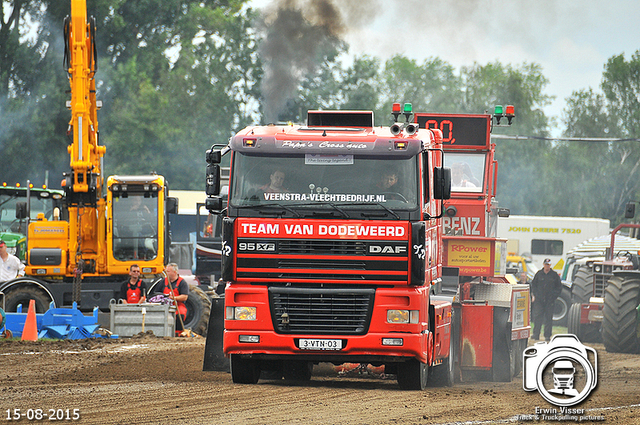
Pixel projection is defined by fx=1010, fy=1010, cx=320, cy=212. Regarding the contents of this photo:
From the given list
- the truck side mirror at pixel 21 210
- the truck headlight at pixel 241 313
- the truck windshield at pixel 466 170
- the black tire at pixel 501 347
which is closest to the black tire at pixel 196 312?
the truck side mirror at pixel 21 210

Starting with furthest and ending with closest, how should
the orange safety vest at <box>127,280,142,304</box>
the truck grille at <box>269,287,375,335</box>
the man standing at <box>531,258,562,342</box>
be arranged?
the man standing at <box>531,258,562,342</box> < the orange safety vest at <box>127,280,142,304</box> < the truck grille at <box>269,287,375,335</box>

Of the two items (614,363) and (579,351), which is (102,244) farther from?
(579,351)

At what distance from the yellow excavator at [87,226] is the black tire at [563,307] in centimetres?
1149

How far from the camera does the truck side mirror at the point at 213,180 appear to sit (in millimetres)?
11305

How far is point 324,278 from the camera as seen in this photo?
10945 mm

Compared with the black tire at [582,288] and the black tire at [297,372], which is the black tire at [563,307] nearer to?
the black tire at [582,288]

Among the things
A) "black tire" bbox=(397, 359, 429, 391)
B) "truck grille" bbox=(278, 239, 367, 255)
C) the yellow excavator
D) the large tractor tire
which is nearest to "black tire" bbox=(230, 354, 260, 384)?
"truck grille" bbox=(278, 239, 367, 255)

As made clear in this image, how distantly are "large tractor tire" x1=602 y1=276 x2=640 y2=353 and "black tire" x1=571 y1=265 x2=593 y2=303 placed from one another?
558 cm

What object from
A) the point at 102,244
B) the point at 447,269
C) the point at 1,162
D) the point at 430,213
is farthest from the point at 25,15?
the point at 430,213

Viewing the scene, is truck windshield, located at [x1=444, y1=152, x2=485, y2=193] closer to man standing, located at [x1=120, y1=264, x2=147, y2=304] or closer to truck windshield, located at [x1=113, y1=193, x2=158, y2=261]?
man standing, located at [x1=120, y1=264, x2=147, y2=304]

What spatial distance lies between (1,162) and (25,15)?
22.9 feet

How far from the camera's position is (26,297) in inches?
771

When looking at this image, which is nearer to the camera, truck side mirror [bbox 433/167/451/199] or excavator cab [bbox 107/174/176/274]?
truck side mirror [bbox 433/167/451/199]

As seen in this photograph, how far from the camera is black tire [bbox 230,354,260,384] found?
11727 mm
